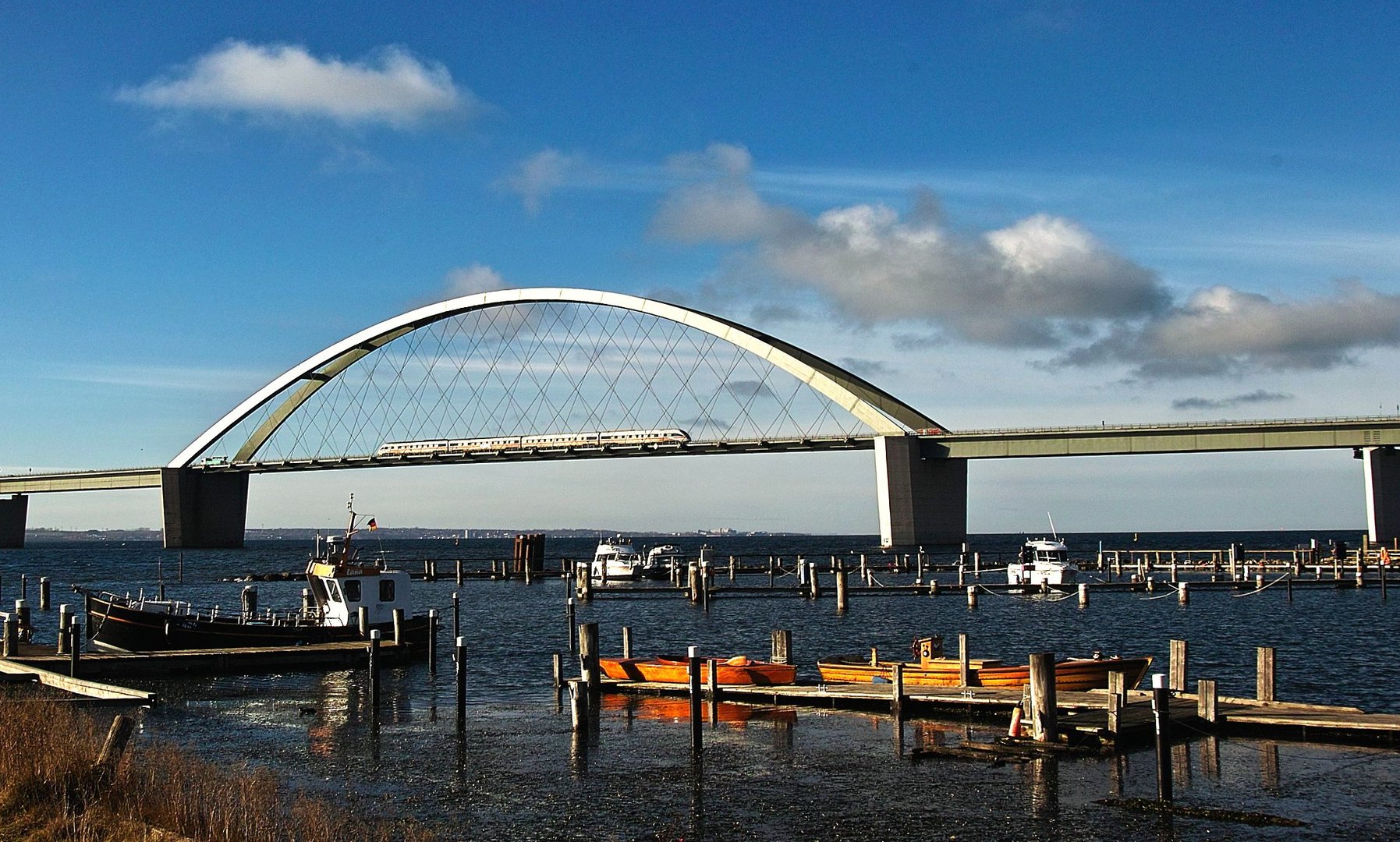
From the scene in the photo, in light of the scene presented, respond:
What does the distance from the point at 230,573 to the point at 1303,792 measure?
8894 centimetres

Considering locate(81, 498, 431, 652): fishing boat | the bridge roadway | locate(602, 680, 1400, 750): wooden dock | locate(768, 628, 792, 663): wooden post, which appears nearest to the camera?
locate(602, 680, 1400, 750): wooden dock

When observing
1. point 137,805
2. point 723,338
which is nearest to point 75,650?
point 137,805

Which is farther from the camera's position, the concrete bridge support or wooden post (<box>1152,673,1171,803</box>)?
the concrete bridge support

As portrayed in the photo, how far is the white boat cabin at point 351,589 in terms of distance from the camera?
37031 millimetres

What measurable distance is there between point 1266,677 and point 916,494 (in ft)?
252

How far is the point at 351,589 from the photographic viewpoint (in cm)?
3712

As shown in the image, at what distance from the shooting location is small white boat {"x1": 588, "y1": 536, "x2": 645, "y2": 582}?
8200 centimetres

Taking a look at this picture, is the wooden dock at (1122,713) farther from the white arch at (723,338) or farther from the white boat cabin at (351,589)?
the white arch at (723,338)

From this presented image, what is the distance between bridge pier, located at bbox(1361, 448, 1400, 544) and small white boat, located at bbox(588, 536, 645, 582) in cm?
5337

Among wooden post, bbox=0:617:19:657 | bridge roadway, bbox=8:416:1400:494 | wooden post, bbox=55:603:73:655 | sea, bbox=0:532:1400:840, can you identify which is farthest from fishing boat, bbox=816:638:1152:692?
bridge roadway, bbox=8:416:1400:494

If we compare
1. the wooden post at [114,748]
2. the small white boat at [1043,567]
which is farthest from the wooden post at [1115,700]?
the small white boat at [1043,567]

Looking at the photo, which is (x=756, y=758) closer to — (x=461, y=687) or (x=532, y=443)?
(x=461, y=687)

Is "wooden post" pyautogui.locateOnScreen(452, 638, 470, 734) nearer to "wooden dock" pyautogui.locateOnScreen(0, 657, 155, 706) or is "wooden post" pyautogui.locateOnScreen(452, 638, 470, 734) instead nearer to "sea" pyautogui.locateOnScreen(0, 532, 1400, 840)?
"sea" pyautogui.locateOnScreen(0, 532, 1400, 840)

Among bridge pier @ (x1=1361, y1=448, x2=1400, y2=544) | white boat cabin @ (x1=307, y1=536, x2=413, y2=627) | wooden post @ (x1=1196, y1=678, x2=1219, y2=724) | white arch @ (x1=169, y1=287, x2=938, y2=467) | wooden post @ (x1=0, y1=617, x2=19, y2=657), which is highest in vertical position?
white arch @ (x1=169, y1=287, x2=938, y2=467)
